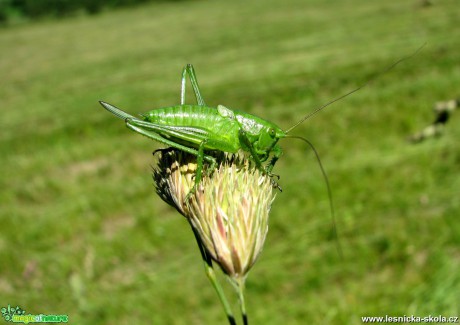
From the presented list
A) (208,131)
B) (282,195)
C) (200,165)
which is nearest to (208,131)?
(208,131)

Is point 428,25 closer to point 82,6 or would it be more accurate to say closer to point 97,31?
point 97,31

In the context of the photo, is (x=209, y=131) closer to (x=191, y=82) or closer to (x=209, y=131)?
(x=209, y=131)

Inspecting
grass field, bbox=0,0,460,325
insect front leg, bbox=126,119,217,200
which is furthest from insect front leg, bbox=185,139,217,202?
grass field, bbox=0,0,460,325

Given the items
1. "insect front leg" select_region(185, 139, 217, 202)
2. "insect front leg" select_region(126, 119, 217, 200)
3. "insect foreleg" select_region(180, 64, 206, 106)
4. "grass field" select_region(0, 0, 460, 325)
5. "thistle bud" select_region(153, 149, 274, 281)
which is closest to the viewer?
"thistle bud" select_region(153, 149, 274, 281)

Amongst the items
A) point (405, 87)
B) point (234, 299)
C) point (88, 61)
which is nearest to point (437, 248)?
point (234, 299)

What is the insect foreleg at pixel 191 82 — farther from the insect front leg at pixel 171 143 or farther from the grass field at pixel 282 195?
the grass field at pixel 282 195

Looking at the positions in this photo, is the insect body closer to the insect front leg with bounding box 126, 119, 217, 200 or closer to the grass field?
the insect front leg with bounding box 126, 119, 217, 200
